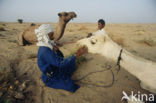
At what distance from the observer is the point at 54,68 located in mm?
2857

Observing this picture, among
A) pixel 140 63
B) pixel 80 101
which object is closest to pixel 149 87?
pixel 140 63

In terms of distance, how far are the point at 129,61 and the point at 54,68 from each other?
170 centimetres

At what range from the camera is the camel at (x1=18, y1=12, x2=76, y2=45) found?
5.64m

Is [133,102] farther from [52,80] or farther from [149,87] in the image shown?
[52,80]

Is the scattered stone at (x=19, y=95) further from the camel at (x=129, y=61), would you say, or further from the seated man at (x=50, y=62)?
the camel at (x=129, y=61)

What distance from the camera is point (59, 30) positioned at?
18.6 feet

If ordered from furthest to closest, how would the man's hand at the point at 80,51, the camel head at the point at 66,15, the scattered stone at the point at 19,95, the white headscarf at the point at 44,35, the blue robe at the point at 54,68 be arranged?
the camel head at the point at 66,15, the man's hand at the point at 80,51, the white headscarf at the point at 44,35, the blue robe at the point at 54,68, the scattered stone at the point at 19,95

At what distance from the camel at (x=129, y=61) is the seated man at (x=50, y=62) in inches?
23.4

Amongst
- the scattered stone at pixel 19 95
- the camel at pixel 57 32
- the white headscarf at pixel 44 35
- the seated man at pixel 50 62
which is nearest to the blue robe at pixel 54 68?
the seated man at pixel 50 62

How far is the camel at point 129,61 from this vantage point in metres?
2.43

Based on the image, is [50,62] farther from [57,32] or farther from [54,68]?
[57,32]

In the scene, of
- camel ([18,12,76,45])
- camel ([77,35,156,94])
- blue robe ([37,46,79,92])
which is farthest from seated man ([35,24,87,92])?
camel ([18,12,76,45])

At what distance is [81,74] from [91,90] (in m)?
0.72

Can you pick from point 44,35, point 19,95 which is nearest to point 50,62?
point 44,35
